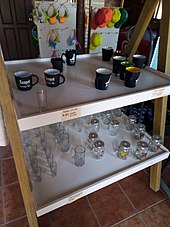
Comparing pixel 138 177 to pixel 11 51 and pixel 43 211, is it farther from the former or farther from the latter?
pixel 11 51

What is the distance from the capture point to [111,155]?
963 millimetres

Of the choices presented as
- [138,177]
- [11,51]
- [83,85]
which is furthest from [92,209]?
[11,51]

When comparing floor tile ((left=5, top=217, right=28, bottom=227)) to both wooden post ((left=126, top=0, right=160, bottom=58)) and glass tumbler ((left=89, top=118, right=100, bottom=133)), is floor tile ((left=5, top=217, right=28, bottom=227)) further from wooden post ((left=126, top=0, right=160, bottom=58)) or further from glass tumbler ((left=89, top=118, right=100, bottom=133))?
wooden post ((left=126, top=0, right=160, bottom=58))

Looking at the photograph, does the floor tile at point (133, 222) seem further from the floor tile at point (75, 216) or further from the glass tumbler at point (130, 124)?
the glass tumbler at point (130, 124)

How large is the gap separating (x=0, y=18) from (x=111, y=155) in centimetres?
302

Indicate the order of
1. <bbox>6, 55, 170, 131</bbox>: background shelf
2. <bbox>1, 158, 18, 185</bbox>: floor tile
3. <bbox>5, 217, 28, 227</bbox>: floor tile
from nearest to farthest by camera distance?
1. <bbox>6, 55, 170, 131</bbox>: background shelf
2. <bbox>5, 217, 28, 227</bbox>: floor tile
3. <bbox>1, 158, 18, 185</bbox>: floor tile

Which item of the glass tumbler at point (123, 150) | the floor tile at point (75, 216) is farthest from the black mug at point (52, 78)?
the floor tile at point (75, 216)

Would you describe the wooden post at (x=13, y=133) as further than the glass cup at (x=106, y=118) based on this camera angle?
No

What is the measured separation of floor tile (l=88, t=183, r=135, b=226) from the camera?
1.11m

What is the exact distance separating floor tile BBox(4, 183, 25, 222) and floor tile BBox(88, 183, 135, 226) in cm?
45

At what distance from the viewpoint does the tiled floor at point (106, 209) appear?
1080 mm

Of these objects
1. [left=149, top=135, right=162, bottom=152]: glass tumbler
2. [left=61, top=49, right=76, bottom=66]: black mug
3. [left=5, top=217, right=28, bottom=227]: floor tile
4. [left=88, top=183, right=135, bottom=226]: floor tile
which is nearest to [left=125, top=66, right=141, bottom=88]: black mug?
[left=61, top=49, right=76, bottom=66]: black mug

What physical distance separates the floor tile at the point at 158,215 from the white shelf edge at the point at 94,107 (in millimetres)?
803

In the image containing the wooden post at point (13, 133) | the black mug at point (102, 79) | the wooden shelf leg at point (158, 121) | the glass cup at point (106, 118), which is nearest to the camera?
the wooden post at point (13, 133)
